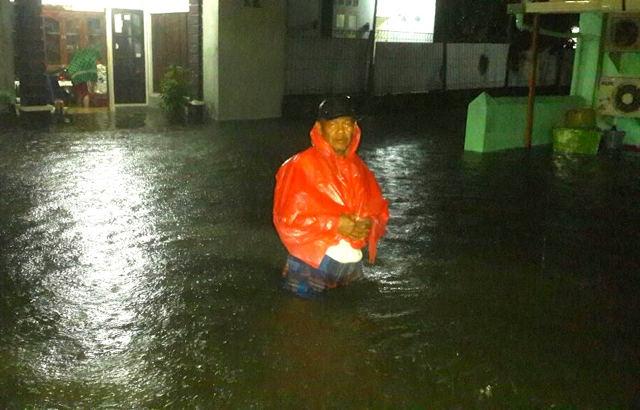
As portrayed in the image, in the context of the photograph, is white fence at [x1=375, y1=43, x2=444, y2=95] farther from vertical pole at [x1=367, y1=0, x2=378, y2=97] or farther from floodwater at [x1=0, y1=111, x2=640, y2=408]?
floodwater at [x1=0, y1=111, x2=640, y2=408]

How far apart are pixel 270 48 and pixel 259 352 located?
39.6 feet

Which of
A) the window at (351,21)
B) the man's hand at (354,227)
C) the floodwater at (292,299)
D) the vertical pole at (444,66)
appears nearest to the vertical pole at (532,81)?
the floodwater at (292,299)

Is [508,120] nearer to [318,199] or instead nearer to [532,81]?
[532,81]

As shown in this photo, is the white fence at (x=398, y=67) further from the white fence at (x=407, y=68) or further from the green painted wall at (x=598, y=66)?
the green painted wall at (x=598, y=66)

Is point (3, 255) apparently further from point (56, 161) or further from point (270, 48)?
point (270, 48)

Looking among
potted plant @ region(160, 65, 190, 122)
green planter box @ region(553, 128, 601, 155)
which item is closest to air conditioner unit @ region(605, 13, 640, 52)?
green planter box @ region(553, 128, 601, 155)

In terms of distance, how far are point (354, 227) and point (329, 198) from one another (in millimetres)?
279

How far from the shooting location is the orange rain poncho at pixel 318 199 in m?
4.55

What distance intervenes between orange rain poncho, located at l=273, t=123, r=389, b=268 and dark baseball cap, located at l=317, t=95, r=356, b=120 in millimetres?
130

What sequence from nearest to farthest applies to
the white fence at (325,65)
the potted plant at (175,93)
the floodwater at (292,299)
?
the floodwater at (292,299) → the potted plant at (175,93) → the white fence at (325,65)

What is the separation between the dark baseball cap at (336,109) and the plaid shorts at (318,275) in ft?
3.13

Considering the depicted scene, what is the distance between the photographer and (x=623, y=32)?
39.2ft

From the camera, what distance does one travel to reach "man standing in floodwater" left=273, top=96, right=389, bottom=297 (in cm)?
454

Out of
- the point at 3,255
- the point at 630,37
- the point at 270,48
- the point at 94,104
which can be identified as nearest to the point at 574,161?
the point at 630,37
